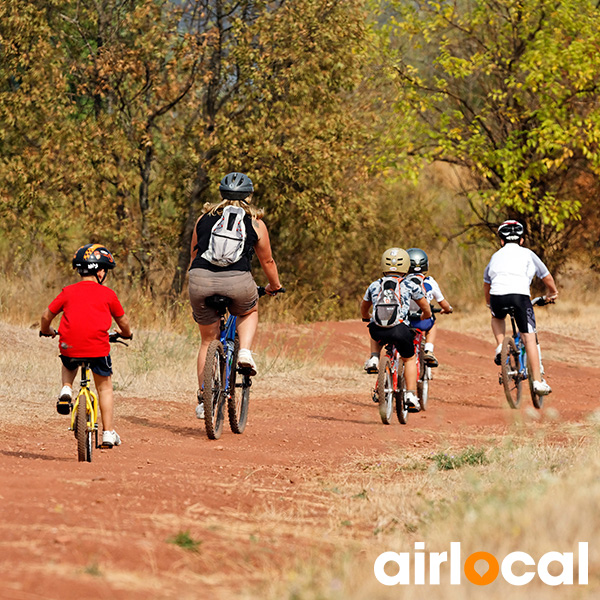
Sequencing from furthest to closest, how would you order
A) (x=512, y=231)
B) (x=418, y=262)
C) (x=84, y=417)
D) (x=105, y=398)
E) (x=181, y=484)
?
(x=512, y=231), (x=418, y=262), (x=105, y=398), (x=84, y=417), (x=181, y=484)

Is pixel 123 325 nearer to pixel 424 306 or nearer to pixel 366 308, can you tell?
pixel 366 308

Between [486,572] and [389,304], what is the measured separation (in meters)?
5.49

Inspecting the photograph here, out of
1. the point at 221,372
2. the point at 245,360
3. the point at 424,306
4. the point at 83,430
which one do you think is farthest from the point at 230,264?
the point at 424,306

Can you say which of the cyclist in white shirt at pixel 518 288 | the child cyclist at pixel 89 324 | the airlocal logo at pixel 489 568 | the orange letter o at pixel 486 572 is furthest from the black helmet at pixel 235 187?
the orange letter o at pixel 486 572

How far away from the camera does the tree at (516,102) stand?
798 inches

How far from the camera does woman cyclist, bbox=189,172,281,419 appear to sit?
786 cm

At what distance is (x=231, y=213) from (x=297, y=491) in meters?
2.55

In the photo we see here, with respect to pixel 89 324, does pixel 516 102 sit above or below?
above

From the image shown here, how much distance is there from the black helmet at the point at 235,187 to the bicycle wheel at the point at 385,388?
84.6 inches

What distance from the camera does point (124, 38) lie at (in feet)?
65.9

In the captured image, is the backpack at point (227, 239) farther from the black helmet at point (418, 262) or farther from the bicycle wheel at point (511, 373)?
the bicycle wheel at point (511, 373)

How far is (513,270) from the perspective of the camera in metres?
10.7

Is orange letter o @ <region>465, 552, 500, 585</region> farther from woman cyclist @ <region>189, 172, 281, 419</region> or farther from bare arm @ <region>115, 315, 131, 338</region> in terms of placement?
woman cyclist @ <region>189, 172, 281, 419</region>

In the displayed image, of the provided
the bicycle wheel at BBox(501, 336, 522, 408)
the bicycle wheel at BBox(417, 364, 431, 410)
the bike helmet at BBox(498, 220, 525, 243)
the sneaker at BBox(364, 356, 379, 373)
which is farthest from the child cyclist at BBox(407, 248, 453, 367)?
the sneaker at BBox(364, 356, 379, 373)
